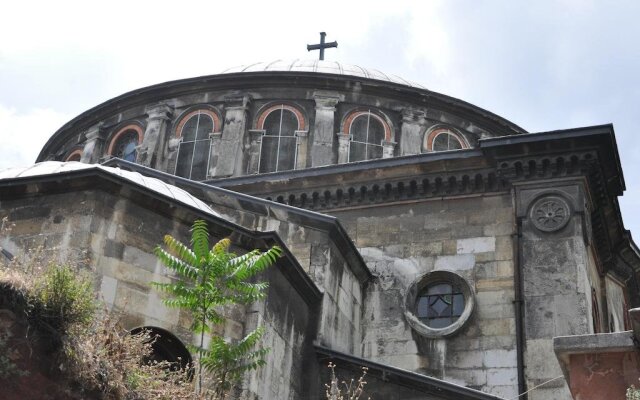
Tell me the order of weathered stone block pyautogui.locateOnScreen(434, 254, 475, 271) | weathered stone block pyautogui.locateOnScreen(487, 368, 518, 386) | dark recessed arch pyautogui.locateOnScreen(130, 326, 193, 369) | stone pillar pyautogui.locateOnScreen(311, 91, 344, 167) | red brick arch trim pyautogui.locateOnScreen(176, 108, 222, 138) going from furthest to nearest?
red brick arch trim pyautogui.locateOnScreen(176, 108, 222, 138)
stone pillar pyautogui.locateOnScreen(311, 91, 344, 167)
weathered stone block pyautogui.locateOnScreen(434, 254, 475, 271)
weathered stone block pyautogui.locateOnScreen(487, 368, 518, 386)
dark recessed arch pyautogui.locateOnScreen(130, 326, 193, 369)

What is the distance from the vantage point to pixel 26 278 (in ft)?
30.0

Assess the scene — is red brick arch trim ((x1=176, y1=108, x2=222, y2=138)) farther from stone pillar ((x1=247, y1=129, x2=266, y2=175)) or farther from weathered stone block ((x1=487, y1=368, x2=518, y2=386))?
weathered stone block ((x1=487, y1=368, x2=518, y2=386))

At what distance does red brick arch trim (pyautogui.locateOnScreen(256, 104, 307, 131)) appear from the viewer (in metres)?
24.0

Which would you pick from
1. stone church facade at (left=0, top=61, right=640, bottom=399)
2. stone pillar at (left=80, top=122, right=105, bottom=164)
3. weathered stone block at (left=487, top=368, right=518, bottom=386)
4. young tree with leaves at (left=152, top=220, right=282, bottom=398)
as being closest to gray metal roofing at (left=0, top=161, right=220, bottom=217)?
stone church facade at (left=0, top=61, right=640, bottom=399)

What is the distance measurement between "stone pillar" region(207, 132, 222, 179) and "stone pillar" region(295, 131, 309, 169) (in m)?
1.99

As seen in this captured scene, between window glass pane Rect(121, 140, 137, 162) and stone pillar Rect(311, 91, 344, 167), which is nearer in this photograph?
stone pillar Rect(311, 91, 344, 167)

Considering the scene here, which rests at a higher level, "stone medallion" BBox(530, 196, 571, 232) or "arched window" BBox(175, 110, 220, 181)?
"arched window" BBox(175, 110, 220, 181)

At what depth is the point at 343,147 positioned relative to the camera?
2364 cm

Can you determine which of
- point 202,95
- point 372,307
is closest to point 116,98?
point 202,95

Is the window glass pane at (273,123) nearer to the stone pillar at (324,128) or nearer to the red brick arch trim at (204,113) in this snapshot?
the stone pillar at (324,128)

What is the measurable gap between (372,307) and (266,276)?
4502 mm

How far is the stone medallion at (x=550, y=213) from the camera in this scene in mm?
17250

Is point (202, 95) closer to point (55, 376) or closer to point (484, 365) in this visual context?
point (484, 365)

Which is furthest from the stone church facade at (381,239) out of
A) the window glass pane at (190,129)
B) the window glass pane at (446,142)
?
the window glass pane at (190,129)
